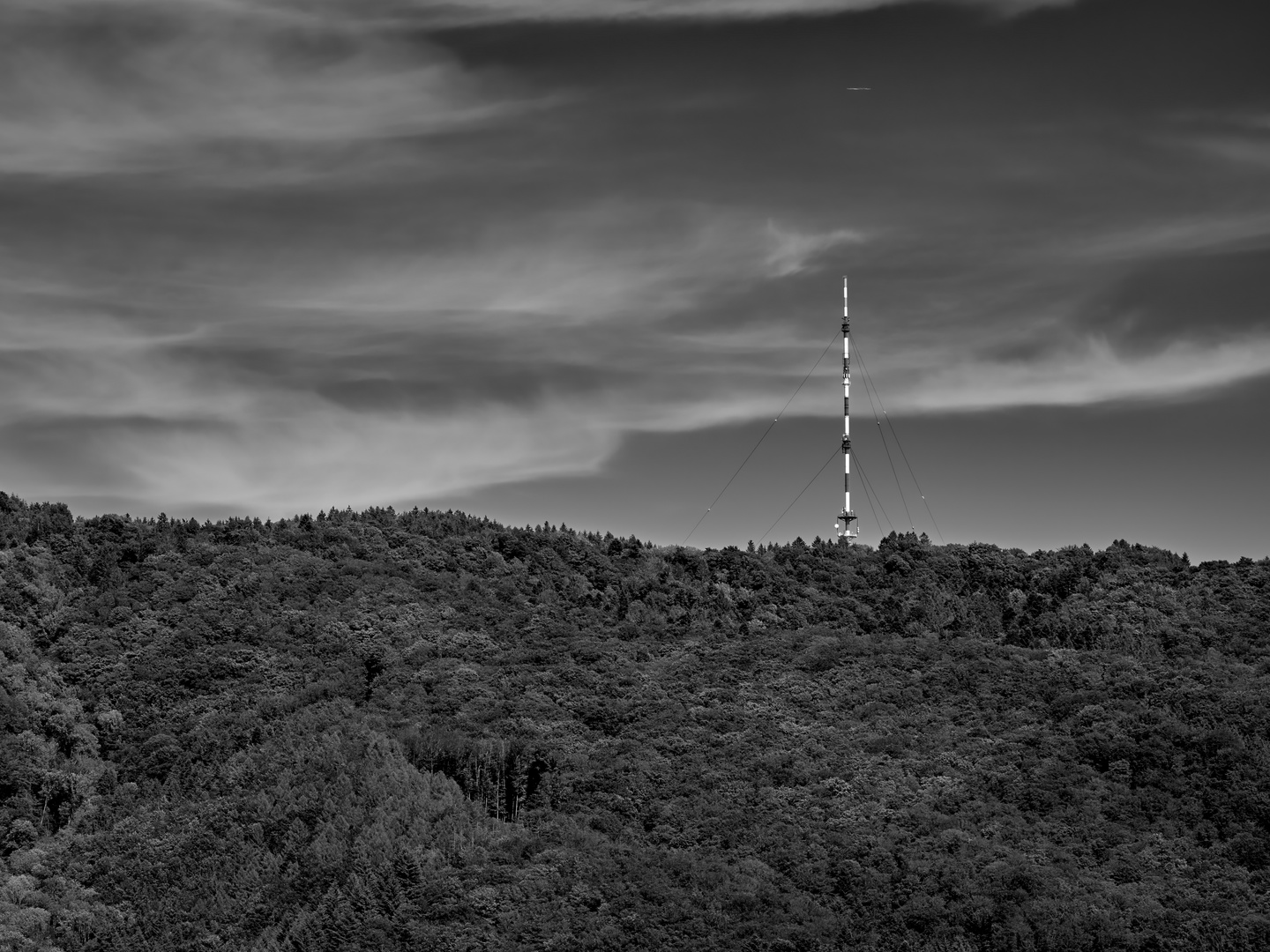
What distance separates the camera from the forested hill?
57000mm

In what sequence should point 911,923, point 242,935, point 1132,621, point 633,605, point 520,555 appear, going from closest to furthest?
1. point 911,923
2. point 242,935
3. point 1132,621
4. point 633,605
5. point 520,555

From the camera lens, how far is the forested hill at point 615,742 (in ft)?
187

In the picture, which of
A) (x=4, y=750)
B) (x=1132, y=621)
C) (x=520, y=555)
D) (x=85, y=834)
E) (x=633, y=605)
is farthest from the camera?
(x=520, y=555)

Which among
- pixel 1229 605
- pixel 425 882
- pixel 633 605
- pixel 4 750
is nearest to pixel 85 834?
pixel 4 750

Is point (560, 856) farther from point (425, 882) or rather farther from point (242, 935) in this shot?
point (242, 935)

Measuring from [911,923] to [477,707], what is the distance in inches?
1195

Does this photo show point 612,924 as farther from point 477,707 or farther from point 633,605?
point 633,605

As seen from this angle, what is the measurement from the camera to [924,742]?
7094 cm

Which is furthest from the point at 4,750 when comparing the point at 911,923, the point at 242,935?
the point at 911,923

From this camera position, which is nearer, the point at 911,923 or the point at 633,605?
the point at 911,923

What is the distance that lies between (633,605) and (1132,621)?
105ft

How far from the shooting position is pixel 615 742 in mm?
73375

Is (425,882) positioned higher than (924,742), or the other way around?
(924,742)

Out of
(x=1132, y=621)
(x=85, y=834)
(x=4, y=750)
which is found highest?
(x=1132, y=621)
